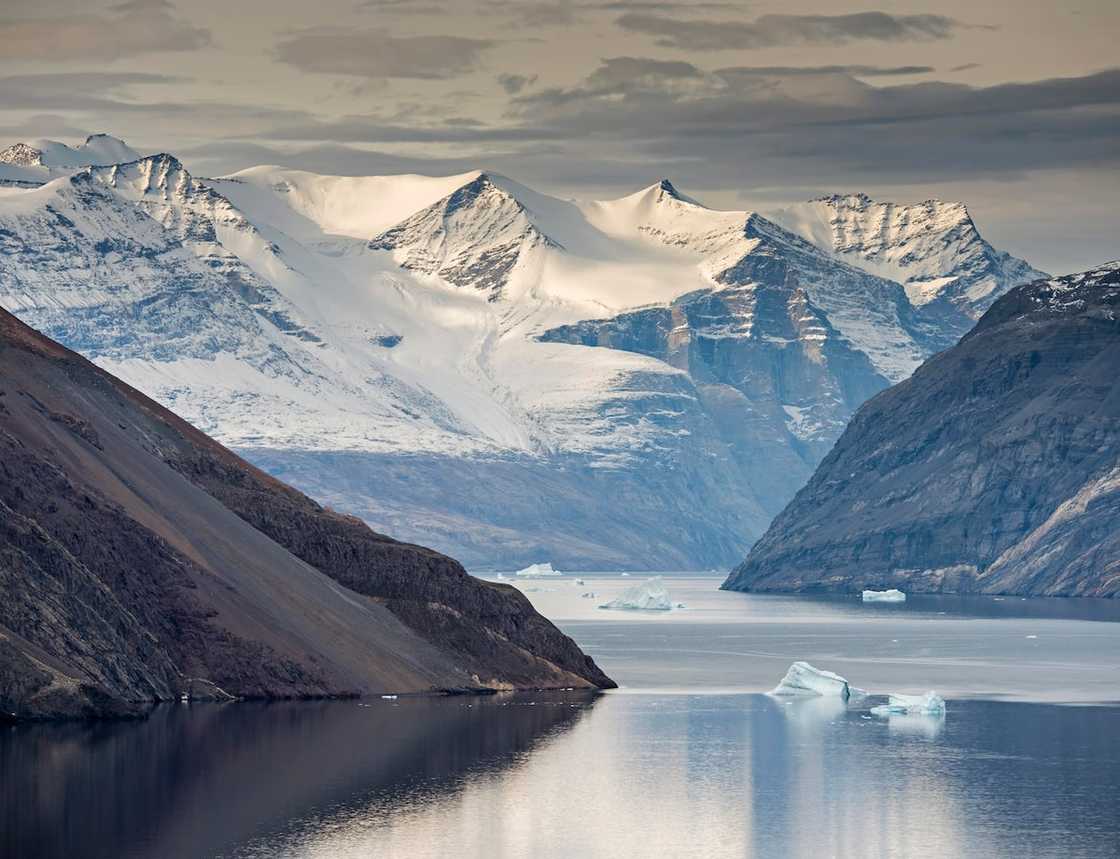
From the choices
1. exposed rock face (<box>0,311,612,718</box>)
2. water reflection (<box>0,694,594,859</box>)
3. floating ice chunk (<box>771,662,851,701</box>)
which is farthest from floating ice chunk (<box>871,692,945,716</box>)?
exposed rock face (<box>0,311,612,718</box>)

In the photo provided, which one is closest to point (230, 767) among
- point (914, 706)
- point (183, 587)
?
point (183, 587)

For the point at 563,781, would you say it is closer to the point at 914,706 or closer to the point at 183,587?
the point at 183,587

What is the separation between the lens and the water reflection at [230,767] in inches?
3735

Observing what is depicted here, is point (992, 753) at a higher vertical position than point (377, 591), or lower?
lower

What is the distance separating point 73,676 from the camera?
124m

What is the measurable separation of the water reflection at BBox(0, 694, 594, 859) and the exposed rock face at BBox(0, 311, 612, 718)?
3.32 meters

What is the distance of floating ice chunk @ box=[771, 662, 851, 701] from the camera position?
161 metres

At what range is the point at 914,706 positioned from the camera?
488 feet

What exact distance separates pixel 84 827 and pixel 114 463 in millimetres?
60275

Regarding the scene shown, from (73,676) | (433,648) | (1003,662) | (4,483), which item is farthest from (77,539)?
(1003,662)

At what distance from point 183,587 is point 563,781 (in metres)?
34.5

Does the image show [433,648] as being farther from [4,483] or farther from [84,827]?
[84,827]

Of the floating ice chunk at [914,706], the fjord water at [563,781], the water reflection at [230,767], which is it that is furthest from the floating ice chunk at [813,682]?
the water reflection at [230,767]

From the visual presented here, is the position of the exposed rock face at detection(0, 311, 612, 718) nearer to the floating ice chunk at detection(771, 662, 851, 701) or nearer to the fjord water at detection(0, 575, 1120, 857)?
the fjord water at detection(0, 575, 1120, 857)
